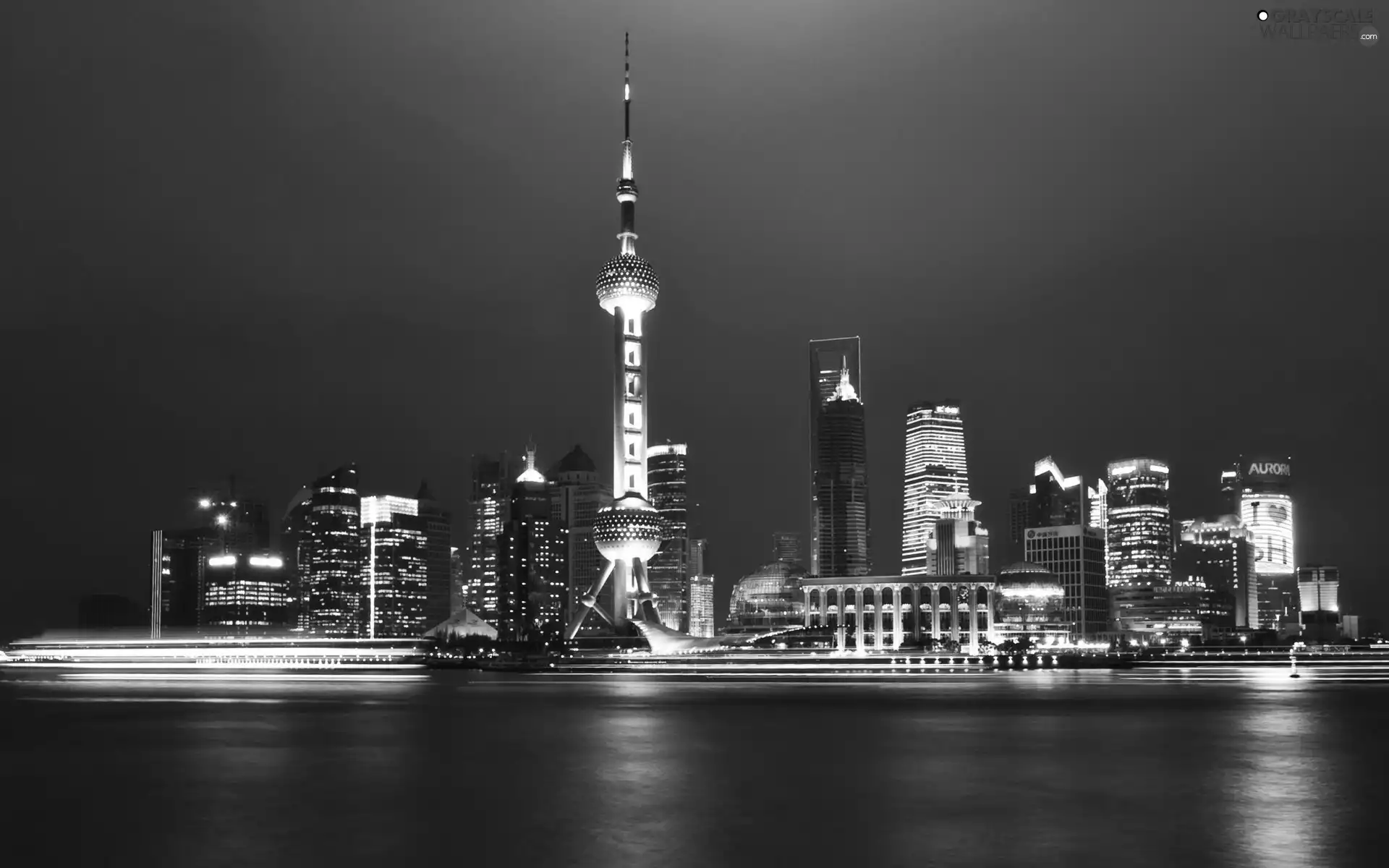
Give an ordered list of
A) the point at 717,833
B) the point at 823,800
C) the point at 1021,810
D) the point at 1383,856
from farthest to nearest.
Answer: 1. the point at 823,800
2. the point at 1021,810
3. the point at 717,833
4. the point at 1383,856

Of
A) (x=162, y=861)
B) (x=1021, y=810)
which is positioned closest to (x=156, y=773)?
(x=162, y=861)

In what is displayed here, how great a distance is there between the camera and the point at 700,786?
1594 inches

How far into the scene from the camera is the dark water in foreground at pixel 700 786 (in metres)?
28.9

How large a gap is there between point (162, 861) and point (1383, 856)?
84.2 ft

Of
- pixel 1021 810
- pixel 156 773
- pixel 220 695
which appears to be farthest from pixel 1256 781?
pixel 220 695

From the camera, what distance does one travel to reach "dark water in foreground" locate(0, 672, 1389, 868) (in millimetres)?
Result: 28938

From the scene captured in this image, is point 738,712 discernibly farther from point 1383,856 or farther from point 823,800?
point 1383,856

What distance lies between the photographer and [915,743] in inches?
2183

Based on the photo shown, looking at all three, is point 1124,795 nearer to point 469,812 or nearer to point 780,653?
point 469,812

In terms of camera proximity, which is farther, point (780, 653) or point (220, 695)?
point (780, 653)

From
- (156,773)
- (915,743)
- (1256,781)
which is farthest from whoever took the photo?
(915,743)

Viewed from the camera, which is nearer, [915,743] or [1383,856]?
[1383,856]

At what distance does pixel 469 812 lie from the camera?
3525 centimetres

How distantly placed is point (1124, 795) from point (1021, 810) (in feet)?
16.2
